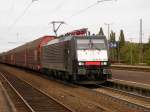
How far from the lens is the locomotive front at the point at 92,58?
23062mm

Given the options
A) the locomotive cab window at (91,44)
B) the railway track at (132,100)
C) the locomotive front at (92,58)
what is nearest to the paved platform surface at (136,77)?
the locomotive front at (92,58)

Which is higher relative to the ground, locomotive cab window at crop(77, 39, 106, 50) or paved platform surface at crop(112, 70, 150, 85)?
locomotive cab window at crop(77, 39, 106, 50)

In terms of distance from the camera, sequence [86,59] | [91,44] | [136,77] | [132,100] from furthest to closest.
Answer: [136,77], [91,44], [86,59], [132,100]

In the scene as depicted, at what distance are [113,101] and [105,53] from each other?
7563mm

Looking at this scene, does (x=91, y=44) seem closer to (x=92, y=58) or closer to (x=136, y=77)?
(x=92, y=58)

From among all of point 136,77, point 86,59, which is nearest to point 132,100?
point 86,59

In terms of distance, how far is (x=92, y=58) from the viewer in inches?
923

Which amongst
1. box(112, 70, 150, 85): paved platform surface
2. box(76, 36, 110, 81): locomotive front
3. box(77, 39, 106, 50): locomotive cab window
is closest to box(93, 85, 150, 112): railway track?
box(76, 36, 110, 81): locomotive front

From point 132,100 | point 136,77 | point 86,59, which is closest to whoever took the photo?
point 132,100

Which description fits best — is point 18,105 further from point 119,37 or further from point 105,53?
point 119,37

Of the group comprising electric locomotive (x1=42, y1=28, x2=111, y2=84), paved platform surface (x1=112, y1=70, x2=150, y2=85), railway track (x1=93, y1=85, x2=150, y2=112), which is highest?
electric locomotive (x1=42, y1=28, x2=111, y2=84)

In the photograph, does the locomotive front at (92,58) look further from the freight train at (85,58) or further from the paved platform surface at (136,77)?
the paved platform surface at (136,77)

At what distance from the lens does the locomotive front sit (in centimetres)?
2306

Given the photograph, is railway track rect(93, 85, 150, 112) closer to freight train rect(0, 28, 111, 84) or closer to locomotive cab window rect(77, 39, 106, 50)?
freight train rect(0, 28, 111, 84)
